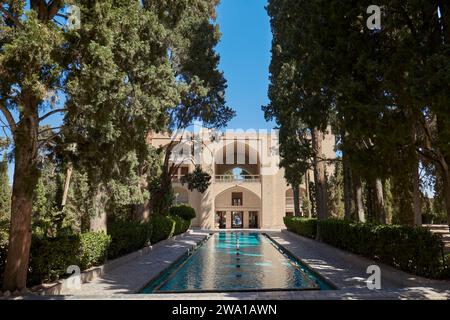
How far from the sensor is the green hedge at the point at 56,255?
7348 millimetres

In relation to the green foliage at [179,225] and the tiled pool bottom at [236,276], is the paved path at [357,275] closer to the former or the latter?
the tiled pool bottom at [236,276]

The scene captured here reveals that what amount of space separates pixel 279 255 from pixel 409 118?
8.75m

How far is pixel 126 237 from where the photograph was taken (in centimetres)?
1236

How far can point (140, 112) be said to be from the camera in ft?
25.2

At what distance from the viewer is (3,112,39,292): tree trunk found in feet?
21.5

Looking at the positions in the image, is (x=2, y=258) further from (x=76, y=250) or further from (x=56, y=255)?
(x=76, y=250)

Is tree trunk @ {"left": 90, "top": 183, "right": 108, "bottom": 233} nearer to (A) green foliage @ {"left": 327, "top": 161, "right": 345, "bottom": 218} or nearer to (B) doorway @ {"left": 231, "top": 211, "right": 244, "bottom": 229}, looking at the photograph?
(A) green foliage @ {"left": 327, "top": 161, "right": 345, "bottom": 218}

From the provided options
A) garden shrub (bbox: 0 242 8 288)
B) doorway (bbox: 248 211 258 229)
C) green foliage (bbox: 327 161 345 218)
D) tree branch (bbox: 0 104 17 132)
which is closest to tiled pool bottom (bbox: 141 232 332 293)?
garden shrub (bbox: 0 242 8 288)

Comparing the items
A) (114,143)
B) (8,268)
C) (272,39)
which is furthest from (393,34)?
(272,39)

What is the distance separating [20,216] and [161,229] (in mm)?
11615

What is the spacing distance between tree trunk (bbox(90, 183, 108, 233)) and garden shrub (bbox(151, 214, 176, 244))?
3865 mm

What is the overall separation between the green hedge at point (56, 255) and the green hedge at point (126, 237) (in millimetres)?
2265

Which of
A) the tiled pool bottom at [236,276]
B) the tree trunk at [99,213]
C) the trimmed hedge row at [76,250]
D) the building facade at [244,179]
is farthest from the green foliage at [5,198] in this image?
the tiled pool bottom at [236,276]
